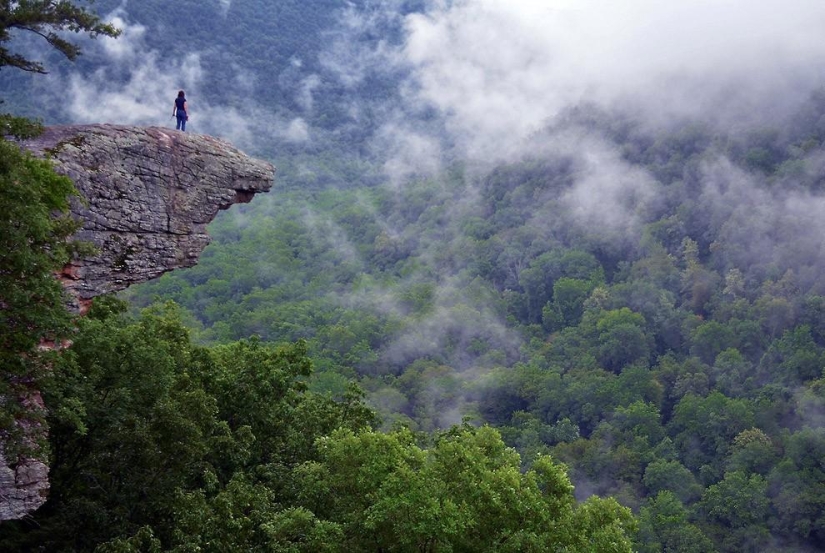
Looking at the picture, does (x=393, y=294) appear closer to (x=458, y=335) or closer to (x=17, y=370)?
(x=458, y=335)

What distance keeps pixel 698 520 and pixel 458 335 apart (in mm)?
62127

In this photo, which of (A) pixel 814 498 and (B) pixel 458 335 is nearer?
(A) pixel 814 498

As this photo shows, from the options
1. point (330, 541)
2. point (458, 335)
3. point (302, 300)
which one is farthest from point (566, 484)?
point (302, 300)

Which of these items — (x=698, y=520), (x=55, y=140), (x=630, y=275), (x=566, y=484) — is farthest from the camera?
(x=630, y=275)

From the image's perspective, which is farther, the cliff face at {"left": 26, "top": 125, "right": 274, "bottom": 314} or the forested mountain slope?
the forested mountain slope

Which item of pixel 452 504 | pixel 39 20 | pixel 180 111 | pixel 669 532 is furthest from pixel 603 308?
pixel 39 20

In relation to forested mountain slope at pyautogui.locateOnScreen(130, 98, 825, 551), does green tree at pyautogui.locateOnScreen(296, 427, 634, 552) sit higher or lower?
lower

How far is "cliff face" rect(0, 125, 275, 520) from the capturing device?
17.3m

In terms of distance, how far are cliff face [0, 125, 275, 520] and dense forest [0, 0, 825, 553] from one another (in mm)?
1325

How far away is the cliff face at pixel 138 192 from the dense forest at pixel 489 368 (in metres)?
1.33

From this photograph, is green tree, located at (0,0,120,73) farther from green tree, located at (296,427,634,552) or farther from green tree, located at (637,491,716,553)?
green tree, located at (637,491,716,553)

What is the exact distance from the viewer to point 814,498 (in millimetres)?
83062

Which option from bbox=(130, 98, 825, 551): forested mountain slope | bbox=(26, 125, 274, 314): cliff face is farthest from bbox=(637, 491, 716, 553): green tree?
bbox=(26, 125, 274, 314): cliff face

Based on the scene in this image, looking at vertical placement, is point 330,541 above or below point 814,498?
below
